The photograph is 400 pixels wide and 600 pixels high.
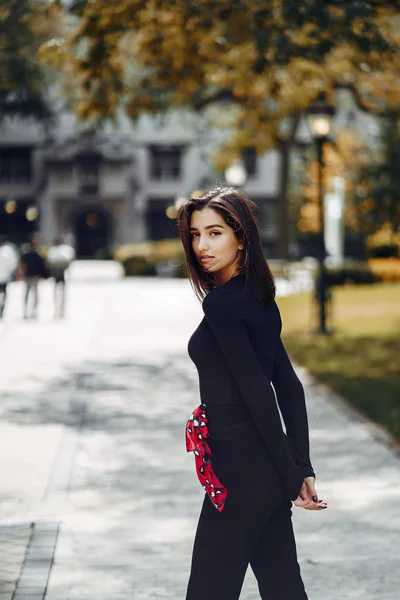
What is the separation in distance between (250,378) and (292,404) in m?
0.31

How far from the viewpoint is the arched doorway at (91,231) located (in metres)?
75.1

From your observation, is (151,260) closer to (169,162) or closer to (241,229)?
(169,162)

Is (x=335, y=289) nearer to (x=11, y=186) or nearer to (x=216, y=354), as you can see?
(x=216, y=354)

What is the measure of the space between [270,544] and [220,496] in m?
0.24

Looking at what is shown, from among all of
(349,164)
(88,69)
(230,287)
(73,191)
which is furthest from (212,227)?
(73,191)

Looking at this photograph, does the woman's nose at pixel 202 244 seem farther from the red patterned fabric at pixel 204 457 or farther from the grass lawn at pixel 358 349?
the grass lawn at pixel 358 349

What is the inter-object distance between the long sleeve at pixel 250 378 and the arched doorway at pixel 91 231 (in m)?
71.6

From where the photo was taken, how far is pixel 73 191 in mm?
72938

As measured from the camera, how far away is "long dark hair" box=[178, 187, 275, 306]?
3607mm

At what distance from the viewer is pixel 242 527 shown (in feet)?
11.5

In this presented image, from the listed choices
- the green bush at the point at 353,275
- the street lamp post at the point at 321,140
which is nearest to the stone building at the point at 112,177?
the green bush at the point at 353,275

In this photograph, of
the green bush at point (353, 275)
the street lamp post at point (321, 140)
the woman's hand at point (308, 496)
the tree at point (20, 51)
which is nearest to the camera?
the woman's hand at point (308, 496)

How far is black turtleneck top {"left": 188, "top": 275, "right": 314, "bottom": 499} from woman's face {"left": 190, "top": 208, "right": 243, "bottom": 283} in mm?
73

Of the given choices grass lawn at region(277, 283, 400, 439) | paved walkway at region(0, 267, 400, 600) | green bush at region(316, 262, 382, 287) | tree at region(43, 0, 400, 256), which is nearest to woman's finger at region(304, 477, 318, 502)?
paved walkway at region(0, 267, 400, 600)
